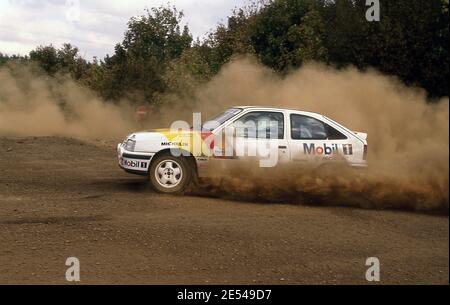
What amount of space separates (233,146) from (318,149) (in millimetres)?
1441

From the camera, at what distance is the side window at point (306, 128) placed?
8984mm

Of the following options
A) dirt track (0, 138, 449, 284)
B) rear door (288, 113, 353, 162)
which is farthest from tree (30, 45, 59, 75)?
rear door (288, 113, 353, 162)

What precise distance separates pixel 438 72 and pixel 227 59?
422 inches

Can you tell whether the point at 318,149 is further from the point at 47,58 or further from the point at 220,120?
the point at 47,58

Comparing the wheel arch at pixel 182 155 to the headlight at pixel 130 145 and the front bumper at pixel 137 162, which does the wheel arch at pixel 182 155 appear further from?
the headlight at pixel 130 145

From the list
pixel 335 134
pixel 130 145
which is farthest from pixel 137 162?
pixel 335 134

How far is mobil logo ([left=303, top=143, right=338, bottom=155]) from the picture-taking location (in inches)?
349

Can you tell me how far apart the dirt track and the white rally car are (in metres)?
0.48

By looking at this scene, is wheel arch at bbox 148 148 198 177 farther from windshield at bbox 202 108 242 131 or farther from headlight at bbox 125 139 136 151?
windshield at bbox 202 108 242 131

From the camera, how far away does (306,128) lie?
9.09 m

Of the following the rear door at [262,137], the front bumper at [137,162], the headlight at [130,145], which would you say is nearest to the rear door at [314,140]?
the rear door at [262,137]

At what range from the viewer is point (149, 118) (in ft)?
74.8

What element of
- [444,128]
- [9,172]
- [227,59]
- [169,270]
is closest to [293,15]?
[227,59]
